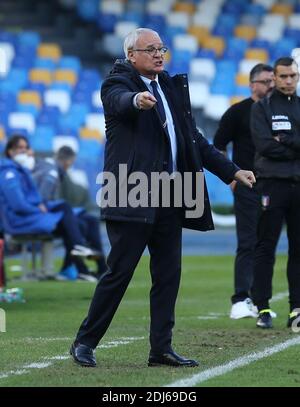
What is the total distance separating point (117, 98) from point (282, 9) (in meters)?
24.1

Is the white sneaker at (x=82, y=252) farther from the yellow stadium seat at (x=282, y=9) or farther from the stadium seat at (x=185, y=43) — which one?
the yellow stadium seat at (x=282, y=9)

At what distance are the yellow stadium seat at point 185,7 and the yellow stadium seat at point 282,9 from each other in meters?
2.04

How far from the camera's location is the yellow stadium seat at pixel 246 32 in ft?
99.6

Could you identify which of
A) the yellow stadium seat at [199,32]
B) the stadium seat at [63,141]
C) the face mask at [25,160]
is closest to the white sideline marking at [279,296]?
the face mask at [25,160]

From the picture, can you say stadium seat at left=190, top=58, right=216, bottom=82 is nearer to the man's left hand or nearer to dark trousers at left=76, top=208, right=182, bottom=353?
the man's left hand

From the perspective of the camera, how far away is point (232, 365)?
768cm

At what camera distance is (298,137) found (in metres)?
10.1

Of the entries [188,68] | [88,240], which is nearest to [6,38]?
[188,68]

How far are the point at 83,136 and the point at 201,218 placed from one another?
18.8 m

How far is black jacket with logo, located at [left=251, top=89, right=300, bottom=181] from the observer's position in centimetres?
1015

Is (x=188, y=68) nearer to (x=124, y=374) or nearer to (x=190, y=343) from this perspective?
(x=190, y=343)

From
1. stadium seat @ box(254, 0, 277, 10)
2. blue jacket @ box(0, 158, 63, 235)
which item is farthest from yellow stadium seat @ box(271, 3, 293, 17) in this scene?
blue jacket @ box(0, 158, 63, 235)

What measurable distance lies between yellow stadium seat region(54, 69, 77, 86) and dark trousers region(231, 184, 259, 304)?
17772 millimetres

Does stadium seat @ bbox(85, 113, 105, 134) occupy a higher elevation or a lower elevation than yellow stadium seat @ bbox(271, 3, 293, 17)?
lower
